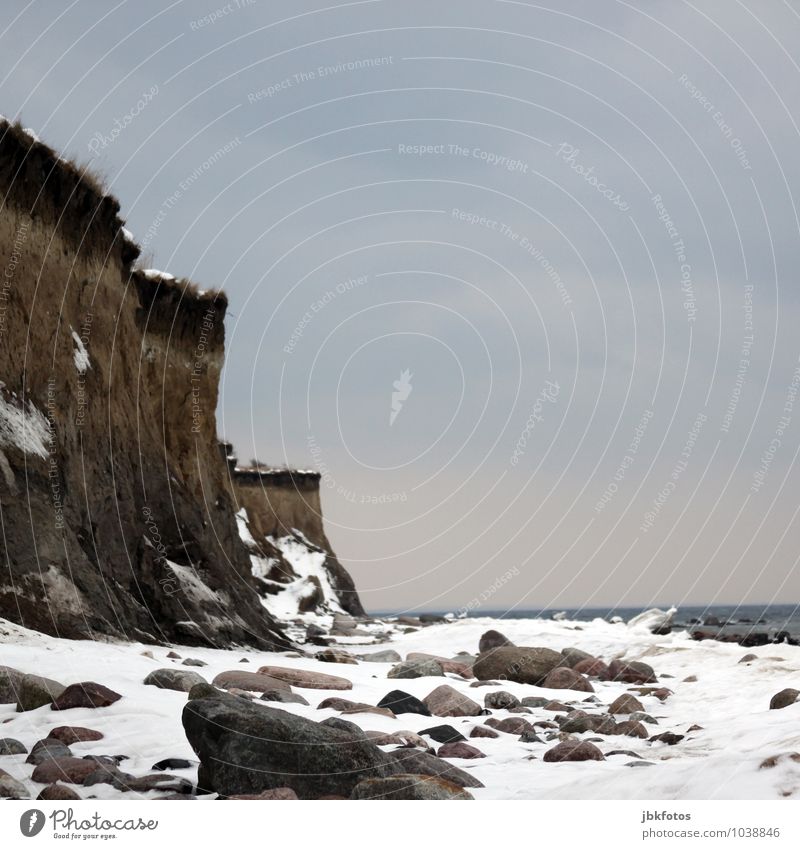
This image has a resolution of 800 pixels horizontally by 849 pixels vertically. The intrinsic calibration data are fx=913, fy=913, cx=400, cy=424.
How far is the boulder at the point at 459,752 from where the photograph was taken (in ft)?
28.9

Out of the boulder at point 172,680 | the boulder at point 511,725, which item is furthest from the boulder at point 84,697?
the boulder at point 511,725

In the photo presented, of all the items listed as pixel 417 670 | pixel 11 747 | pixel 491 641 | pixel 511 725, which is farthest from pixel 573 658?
pixel 11 747

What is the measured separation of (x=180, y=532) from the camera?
64.7 ft

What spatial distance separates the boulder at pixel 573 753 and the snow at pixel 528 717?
0.14 m

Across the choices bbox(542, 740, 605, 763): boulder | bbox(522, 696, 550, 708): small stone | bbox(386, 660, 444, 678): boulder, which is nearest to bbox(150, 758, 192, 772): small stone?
bbox(542, 740, 605, 763): boulder

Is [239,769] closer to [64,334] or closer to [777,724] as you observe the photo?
[777,724]

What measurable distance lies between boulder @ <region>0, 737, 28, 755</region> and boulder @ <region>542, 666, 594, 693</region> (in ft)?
33.0

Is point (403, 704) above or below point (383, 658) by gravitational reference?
above

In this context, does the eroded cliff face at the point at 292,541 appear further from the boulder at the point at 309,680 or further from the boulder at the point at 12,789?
the boulder at the point at 12,789

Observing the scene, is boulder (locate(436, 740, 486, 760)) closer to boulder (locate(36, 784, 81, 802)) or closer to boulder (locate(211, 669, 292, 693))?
boulder (locate(211, 669, 292, 693))

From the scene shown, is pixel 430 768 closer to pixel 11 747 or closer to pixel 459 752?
pixel 459 752

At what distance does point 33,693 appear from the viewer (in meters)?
9.09

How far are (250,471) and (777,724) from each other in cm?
4863

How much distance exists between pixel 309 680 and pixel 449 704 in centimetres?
212
